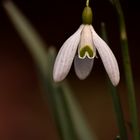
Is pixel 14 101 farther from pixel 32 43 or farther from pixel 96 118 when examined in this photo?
pixel 32 43

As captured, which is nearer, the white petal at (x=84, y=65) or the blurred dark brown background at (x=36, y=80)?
the white petal at (x=84, y=65)

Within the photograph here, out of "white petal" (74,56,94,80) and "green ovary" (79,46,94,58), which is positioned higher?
"green ovary" (79,46,94,58)

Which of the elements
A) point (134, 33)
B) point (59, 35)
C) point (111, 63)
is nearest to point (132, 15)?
point (134, 33)

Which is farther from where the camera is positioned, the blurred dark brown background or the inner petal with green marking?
the blurred dark brown background

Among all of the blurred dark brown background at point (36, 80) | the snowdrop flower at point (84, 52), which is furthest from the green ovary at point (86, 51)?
the blurred dark brown background at point (36, 80)

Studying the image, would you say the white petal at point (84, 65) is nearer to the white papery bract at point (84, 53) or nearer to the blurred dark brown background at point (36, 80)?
the white papery bract at point (84, 53)

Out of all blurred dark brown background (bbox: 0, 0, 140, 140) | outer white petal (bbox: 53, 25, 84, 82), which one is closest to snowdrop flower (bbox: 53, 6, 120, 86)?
outer white petal (bbox: 53, 25, 84, 82)

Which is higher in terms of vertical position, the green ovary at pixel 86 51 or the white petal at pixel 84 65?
the green ovary at pixel 86 51

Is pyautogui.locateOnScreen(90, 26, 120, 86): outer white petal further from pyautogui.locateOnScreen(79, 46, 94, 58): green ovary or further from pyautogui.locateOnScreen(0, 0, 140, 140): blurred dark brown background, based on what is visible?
pyautogui.locateOnScreen(0, 0, 140, 140): blurred dark brown background

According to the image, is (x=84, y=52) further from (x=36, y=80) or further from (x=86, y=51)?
(x=36, y=80)
